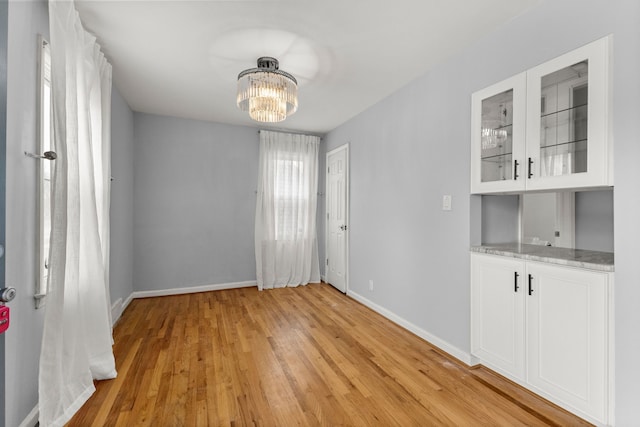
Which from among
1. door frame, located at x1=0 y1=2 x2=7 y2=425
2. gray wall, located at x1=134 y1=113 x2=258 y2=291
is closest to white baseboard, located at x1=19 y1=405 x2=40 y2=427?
door frame, located at x1=0 y1=2 x2=7 y2=425

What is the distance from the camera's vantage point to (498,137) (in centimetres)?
224

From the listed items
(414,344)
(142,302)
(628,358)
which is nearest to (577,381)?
(628,358)

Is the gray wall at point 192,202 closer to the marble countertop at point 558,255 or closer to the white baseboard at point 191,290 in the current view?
the white baseboard at point 191,290

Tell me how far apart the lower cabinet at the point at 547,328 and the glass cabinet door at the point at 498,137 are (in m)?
0.59

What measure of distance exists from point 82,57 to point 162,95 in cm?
158

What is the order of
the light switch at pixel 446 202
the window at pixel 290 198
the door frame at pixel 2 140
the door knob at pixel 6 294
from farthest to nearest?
1. the window at pixel 290 198
2. the light switch at pixel 446 202
3. the door frame at pixel 2 140
4. the door knob at pixel 6 294

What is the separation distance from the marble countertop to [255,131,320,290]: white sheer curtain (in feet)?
9.99

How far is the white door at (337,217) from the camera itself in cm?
452

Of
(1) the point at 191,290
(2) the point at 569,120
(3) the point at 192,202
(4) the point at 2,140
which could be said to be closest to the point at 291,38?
(4) the point at 2,140

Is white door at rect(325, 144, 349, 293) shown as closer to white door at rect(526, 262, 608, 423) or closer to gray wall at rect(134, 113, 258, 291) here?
gray wall at rect(134, 113, 258, 291)

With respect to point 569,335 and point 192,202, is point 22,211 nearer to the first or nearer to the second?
point 192,202

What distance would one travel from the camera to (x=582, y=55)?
5.65 feet

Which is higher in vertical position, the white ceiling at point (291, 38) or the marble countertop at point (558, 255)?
the white ceiling at point (291, 38)

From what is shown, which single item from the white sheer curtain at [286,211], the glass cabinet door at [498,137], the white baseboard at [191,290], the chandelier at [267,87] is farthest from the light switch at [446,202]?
the white baseboard at [191,290]
